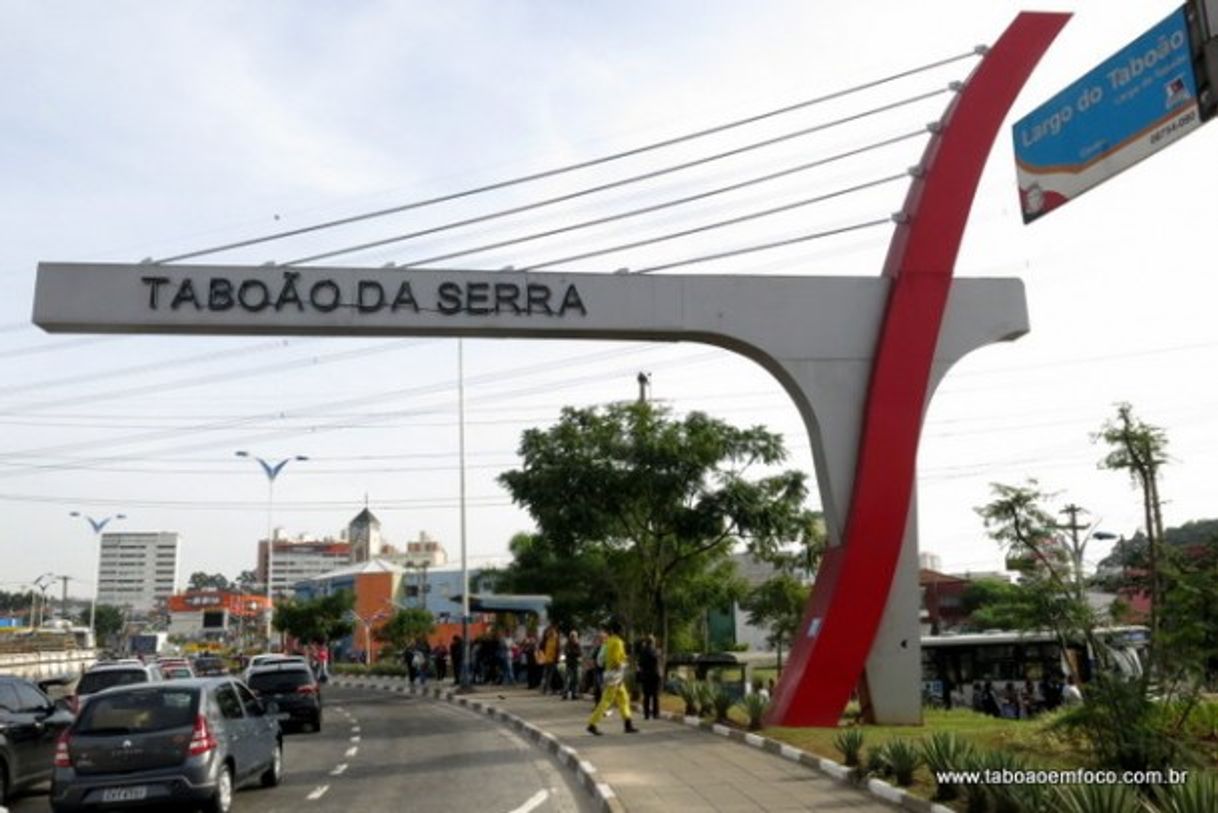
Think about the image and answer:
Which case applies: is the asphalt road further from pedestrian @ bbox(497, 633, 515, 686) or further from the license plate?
pedestrian @ bbox(497, 633, 515, 686)

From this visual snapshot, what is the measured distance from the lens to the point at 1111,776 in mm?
9242

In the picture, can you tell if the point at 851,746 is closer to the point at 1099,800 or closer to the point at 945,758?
the point at 945,758

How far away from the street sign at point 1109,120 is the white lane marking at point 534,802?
7632 mm

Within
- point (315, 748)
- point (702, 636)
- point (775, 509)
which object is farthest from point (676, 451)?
point (702, 636)

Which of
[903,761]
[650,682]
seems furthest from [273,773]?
[650,682]

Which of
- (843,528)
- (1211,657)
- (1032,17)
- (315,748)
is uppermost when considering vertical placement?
(1032,17)

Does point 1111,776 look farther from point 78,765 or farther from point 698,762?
point 78,765

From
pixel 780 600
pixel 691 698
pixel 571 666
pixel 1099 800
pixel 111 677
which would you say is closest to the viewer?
pixel 1099 800

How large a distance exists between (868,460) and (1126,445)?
3770mm

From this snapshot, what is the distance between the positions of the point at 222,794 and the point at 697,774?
208 inches

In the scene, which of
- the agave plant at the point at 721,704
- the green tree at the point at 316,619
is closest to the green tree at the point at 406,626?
the green tree at the point at 316,619

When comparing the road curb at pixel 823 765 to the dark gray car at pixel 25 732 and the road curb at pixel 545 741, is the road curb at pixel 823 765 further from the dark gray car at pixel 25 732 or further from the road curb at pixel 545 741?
the dark gray car at pixel 25 732

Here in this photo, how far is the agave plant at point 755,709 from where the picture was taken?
655 inches

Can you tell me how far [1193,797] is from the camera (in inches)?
279
